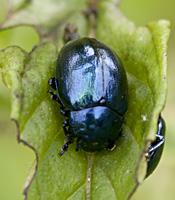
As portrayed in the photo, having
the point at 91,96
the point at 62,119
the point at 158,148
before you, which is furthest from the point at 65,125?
the point at 158,148

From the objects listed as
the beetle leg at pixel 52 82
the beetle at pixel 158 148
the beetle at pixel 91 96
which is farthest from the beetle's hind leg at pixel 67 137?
the beetle at pixel 158 148

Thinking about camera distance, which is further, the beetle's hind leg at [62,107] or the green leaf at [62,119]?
the beetle's hind leg at [62,107]

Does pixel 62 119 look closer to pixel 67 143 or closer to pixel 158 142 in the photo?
pixel 67 143

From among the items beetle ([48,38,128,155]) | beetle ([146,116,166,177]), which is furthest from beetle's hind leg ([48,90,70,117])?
beetle ([146,116,166,177])

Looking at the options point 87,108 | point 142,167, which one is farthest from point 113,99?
point 142,167

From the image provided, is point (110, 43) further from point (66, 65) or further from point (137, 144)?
point (137, 144)

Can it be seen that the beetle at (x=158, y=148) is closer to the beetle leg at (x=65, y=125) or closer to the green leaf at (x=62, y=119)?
the green leaf at (x=62, y=119)
